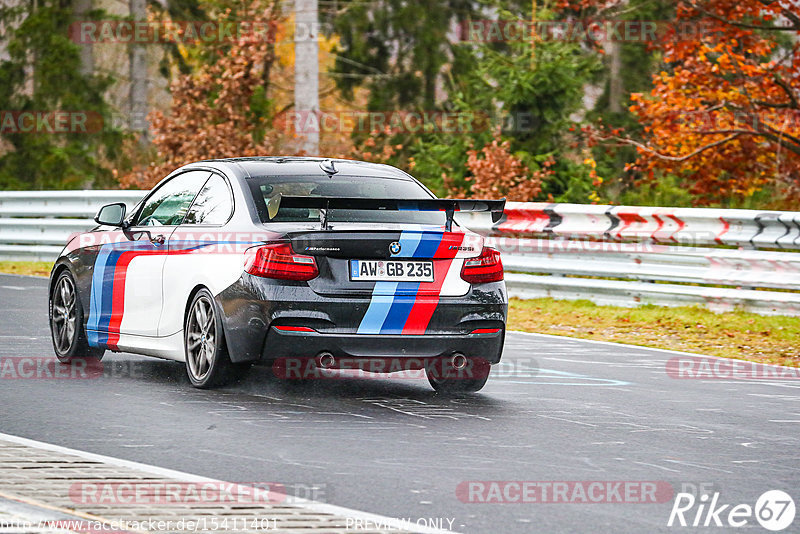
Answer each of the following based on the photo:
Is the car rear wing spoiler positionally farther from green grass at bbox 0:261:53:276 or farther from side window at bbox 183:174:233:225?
green grass at bbox 0:261:53:276

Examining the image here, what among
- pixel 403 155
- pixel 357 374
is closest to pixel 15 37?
pixel 403 155

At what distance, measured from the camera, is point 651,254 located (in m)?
15.9

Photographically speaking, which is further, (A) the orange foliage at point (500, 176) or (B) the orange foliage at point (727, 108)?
(A) the orange foliage at point (500, 176)

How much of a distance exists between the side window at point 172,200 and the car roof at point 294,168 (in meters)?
0.17

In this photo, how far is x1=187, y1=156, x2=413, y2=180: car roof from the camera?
9.73 metres

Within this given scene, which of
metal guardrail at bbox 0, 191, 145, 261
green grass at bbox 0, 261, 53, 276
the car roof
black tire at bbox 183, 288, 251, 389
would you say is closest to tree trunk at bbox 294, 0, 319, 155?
metal guardrail at bbox 0, 191, 145, 261

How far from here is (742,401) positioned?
9883 mm

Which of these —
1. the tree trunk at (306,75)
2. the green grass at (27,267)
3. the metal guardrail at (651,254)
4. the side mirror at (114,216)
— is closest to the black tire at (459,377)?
the side mirror at (114,216)

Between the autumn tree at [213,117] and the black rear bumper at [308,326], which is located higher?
the autumn tree at [213,117]

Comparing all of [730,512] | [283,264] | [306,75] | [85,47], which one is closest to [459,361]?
[283,264]

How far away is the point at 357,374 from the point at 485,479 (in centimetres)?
403

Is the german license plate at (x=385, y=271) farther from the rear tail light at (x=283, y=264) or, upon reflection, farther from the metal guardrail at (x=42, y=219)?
the metal guardrail at (x=42, y=219)

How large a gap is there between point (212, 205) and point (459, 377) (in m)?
2.04

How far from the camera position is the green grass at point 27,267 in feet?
67.3
